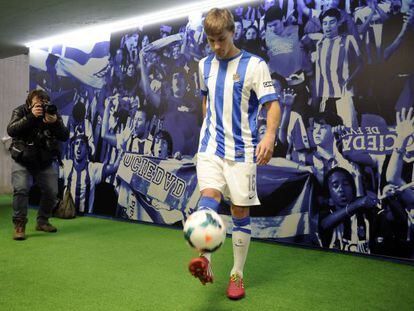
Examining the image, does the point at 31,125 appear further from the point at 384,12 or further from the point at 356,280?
the point at 384,12

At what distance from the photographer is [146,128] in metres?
4.81

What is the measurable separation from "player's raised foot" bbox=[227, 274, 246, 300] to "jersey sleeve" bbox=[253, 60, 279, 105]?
1.02m

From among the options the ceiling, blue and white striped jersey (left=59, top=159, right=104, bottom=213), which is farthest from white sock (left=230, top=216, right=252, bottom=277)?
blue and white striped jersey (left=59, top=159, right=104, bottom=213)

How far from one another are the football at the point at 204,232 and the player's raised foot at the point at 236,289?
21.3 inches

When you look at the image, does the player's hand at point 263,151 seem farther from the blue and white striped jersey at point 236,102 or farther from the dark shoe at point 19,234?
the dark shoe at point 19,234

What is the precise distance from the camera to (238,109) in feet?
7.20

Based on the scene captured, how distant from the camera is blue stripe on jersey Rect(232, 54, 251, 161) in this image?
217 centimetres

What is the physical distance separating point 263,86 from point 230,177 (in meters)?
0.54

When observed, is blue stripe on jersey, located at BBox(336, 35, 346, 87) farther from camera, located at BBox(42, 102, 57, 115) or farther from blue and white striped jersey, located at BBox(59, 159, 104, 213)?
blue and white striped jersey, located at BBox(59, 159, 104, 213)

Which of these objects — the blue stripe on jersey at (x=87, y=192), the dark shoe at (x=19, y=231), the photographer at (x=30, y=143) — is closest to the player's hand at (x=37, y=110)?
the photographer at (x=30, y=143)

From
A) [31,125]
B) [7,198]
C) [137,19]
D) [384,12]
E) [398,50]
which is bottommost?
[7,198]

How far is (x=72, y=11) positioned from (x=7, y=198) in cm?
388

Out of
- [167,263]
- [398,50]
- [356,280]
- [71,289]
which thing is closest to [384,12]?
[398,50]

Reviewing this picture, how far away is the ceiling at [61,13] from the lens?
4266 mm
